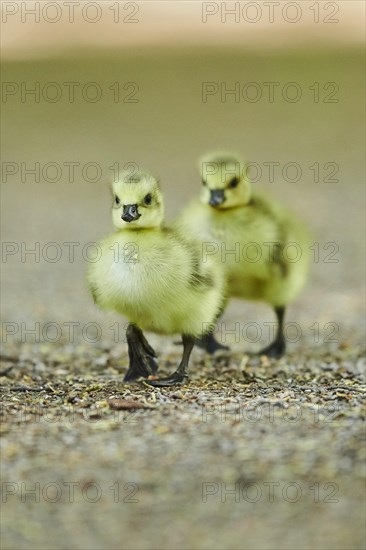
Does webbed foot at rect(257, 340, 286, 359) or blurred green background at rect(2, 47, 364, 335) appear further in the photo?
blurred green background at rect(2, 47, 364, 335)

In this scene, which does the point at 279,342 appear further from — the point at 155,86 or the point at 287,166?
the point at 155,86

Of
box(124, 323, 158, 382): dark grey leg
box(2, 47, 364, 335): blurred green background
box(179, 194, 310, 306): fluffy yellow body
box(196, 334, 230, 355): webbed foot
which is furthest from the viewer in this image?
box(2, 47, 364, 335): blurred green background

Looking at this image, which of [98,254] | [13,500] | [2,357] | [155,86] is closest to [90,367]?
[2,357]

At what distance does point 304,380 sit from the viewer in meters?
3.81

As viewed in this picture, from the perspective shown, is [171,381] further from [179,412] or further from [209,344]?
[209,344]

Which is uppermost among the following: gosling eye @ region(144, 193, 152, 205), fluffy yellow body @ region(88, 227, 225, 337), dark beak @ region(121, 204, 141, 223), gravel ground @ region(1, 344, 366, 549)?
gosling eye @ region(144, 193, 152, 205)

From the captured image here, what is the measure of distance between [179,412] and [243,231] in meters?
1.25

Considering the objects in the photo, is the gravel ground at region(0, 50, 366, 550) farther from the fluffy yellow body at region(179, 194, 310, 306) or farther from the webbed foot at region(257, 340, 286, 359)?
the fluffy yellow body at region(179, 194, 310, 306)

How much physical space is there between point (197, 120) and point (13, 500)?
8.36 m

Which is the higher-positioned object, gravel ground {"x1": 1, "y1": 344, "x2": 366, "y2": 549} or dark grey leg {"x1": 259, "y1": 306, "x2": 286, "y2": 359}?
dark grey leg {"x1": 259, "y1": 306, "x2": 286, "y2": 359}

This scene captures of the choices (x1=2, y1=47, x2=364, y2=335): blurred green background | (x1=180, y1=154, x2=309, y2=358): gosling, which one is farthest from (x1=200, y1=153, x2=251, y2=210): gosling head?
(x1=2, y1=47, x2=364, y2=335): blurred green background

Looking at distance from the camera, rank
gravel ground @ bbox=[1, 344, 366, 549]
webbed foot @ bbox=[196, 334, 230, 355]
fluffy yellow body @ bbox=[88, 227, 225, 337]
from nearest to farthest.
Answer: gravel ground @ bbox=[1, 344, 366, 549] < fluffy yellow body @ bbox=[88, 227, 225, 337] < webbed foot @ bbox=[196, 334, 230, 355]

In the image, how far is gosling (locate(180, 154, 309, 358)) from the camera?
410 centimetres

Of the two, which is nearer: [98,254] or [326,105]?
→ [98,254]
